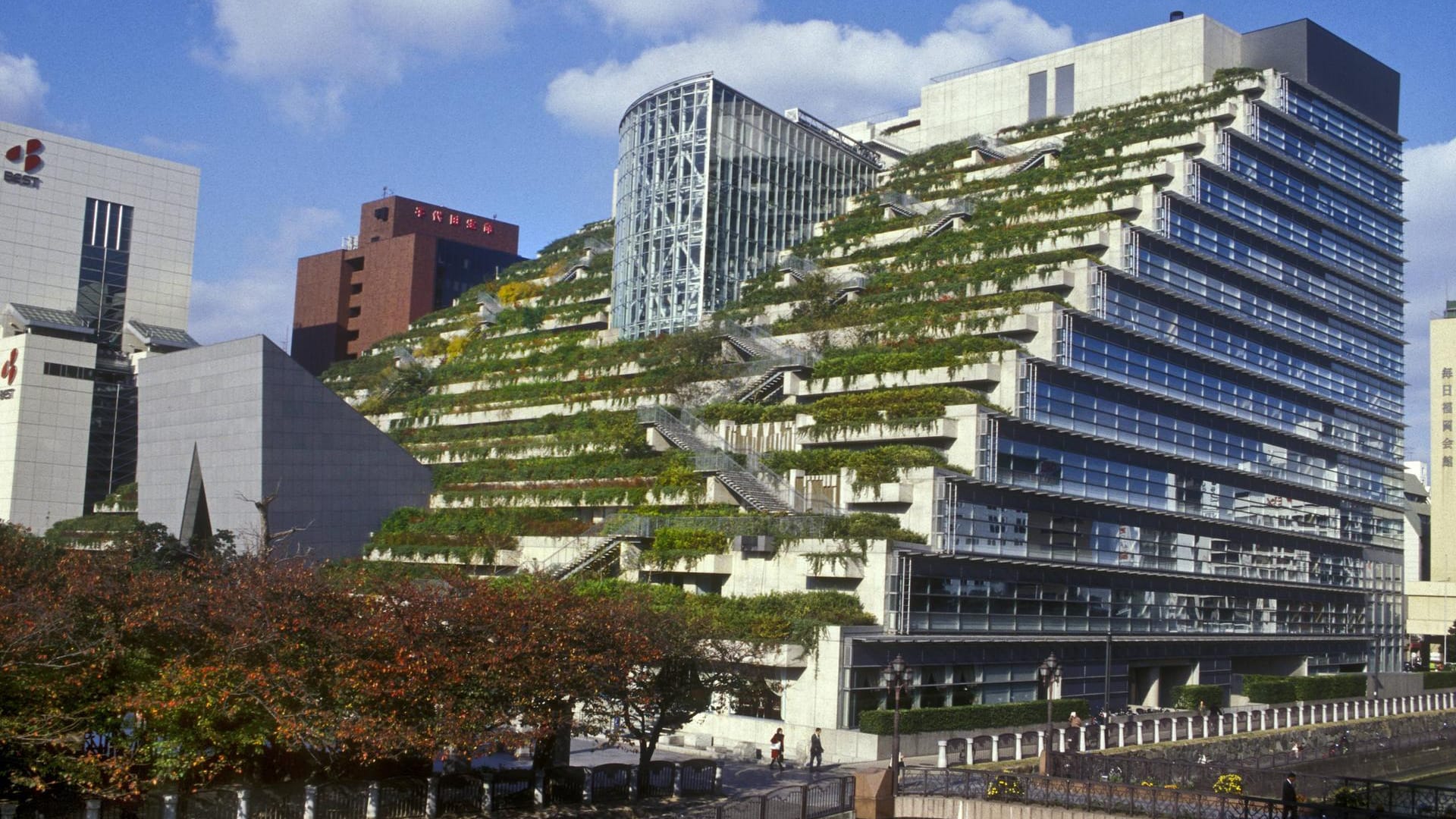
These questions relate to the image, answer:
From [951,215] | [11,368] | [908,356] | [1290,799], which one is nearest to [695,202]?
[951,215]

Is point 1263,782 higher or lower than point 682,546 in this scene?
lower

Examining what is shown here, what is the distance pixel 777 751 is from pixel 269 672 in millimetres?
18198

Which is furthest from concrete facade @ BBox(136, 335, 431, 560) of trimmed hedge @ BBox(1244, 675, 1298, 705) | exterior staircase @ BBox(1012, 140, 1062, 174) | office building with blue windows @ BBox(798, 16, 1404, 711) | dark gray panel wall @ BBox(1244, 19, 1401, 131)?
dark gray panel wall @ BBox(1244, 19, 1401, 131)

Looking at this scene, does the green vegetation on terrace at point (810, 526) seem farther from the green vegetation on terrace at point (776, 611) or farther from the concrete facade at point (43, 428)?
the concrete facade at point (43, 428)

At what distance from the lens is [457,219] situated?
134 m

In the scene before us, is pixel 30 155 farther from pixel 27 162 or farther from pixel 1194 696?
pixel 1194 696

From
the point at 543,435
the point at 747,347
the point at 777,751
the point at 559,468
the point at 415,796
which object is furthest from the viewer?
the point at 543,435

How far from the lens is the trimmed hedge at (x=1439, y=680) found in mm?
83062

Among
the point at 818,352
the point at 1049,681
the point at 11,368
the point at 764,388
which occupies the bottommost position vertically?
the point at 1049,681

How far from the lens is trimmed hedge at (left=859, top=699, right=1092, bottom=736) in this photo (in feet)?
149

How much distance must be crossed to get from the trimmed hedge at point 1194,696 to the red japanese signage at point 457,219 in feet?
296

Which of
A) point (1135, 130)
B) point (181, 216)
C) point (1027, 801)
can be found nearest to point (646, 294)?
point (1135, 130)

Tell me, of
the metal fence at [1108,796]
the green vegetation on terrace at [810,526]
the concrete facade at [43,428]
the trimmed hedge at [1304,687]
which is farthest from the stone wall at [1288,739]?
the concrete facade at [43,428]

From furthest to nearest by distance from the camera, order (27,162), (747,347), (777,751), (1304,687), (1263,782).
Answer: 1. (27,162)
2. (1304,687)
3. (747,347)
4. (777,751)
5. (1263,782)
